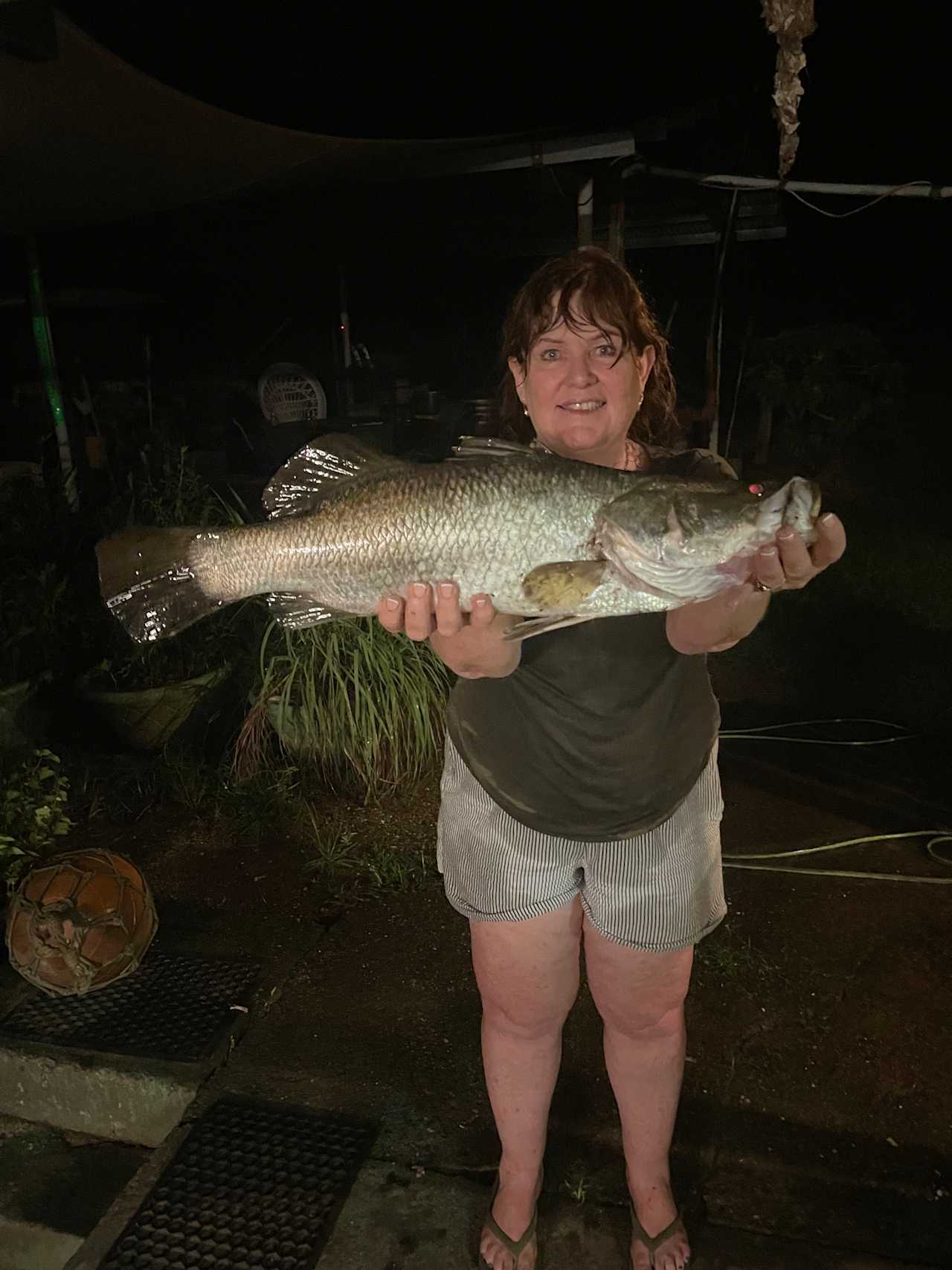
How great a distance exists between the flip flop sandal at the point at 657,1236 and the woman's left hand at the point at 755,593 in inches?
61.9

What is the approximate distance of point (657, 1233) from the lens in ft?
7.54

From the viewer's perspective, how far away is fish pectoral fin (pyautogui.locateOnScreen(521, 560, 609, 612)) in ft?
6.67

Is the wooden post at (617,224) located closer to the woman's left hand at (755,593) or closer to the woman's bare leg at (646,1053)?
the woman's left hand at (755,593)

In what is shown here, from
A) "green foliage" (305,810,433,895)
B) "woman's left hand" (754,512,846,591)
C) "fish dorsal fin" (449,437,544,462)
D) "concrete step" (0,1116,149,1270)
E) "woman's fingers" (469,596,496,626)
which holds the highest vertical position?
"fish dorsal fin" (449,437,544,462)

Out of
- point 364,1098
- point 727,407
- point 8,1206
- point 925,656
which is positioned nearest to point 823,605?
point 925,656

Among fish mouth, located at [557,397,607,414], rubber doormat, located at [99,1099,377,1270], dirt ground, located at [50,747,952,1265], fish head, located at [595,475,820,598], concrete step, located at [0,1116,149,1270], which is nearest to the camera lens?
fish head, located at [595,475,820,598]

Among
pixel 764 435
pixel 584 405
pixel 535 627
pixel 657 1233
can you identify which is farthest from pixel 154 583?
pixel 764 435

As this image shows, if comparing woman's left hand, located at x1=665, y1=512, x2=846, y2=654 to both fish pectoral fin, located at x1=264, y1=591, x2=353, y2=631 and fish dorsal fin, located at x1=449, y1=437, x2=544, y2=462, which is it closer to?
fish dorsal fin, located at x1=449, y1=437, x2=544, y2=462

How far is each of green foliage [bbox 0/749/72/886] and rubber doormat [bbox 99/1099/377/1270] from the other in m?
1.71

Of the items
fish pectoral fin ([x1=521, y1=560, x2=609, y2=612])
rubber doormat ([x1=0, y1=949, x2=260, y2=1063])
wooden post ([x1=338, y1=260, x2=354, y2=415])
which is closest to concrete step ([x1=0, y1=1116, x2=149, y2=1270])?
rubber doormat ([x1=0, y1=949, x2=260, y2=1063])

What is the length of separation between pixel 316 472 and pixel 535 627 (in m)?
0.90

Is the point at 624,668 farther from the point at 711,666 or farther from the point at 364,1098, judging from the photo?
the point at 711,666

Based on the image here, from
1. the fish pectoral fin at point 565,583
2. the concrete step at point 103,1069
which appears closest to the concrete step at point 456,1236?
the concrete step at point 103,1069

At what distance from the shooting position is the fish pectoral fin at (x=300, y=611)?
243cm
